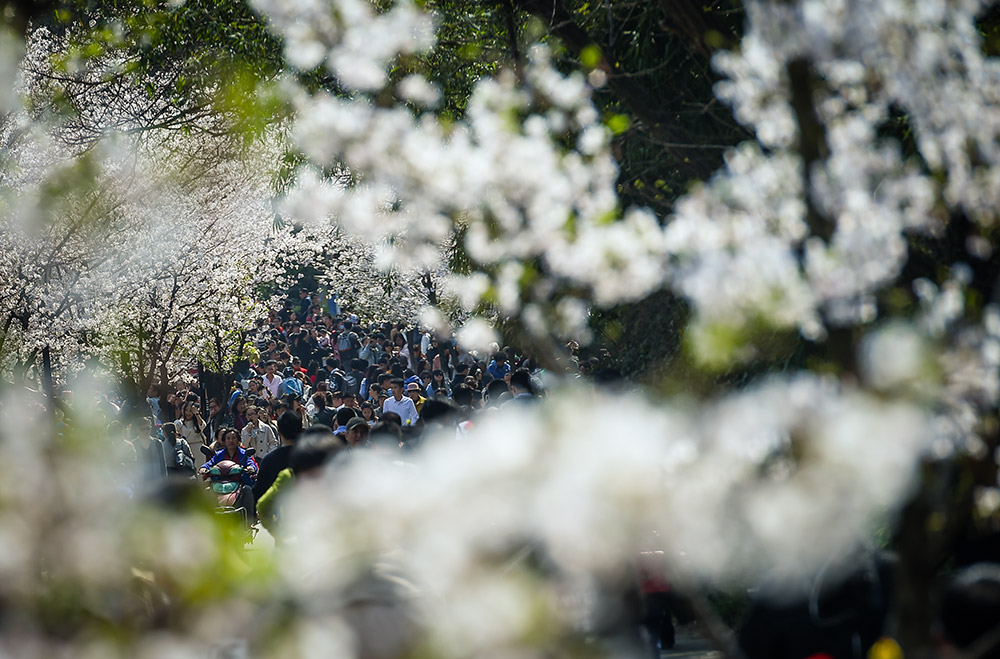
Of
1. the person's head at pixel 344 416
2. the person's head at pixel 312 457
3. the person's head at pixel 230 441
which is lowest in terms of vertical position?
the person's head at pixel 312 457

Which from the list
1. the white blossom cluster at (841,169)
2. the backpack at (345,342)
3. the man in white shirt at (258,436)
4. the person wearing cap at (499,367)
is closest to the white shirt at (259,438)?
the man in white shirt at (258,436)

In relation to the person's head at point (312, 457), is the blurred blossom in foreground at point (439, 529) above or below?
below

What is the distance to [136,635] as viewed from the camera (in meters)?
1.97

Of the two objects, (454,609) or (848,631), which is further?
(848,631)

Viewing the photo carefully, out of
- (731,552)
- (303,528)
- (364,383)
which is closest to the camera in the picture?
(303,528)

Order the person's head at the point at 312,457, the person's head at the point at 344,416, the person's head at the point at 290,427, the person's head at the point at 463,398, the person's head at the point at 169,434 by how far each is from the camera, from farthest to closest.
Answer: the person's head at the point at 169,434 < the person's head at the point at 463,398 < the person's head at the point at 344,416 < the person's head at the point at 290,427 < the person's head at the point at 312,457

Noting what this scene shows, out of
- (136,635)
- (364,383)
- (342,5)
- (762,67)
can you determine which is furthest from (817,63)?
(364,383)

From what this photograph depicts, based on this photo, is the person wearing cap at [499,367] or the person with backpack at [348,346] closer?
the person wearing cap at [499,367]

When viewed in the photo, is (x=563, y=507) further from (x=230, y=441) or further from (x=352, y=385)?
(x=352, y=385)

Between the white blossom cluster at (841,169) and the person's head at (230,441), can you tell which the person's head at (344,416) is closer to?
the person's head at (230,441)

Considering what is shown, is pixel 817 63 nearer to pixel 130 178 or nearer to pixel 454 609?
pixel 454 609

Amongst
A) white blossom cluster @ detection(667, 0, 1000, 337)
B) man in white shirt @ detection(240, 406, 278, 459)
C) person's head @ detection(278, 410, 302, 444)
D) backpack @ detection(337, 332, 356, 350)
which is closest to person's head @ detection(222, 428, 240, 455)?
man in white shirt @ detection(240, 406, 278, 459)

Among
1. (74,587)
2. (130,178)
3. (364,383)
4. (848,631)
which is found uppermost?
(130,178)

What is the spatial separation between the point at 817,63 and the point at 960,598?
5.38 feet
